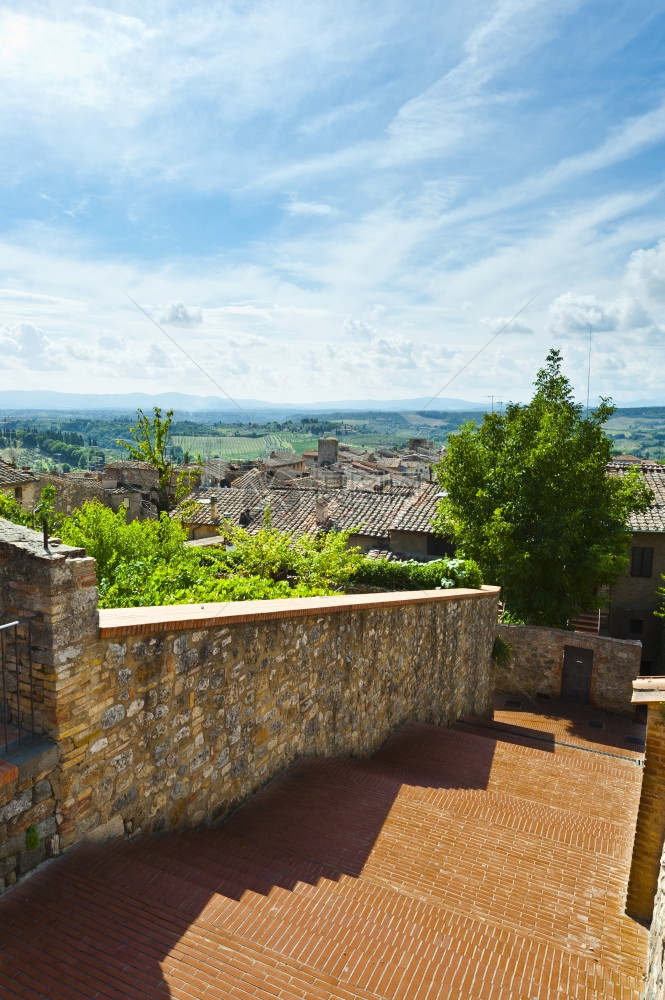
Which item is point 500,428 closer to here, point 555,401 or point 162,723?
point 555,401

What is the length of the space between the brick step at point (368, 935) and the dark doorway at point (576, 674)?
13568 millimetres

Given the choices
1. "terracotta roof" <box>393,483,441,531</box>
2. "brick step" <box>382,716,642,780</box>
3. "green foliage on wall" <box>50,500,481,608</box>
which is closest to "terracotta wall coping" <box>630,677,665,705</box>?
"brick step" <box>382,716,642,780</box>

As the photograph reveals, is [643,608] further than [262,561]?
Yes

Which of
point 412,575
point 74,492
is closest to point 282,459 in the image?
point 74,492

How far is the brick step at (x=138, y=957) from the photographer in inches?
122

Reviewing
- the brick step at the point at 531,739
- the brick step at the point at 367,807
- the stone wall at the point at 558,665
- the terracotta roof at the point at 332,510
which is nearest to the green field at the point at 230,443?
the terracotta roof at the point at 332,510

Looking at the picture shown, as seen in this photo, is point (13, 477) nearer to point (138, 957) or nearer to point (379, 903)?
point (379, 903)

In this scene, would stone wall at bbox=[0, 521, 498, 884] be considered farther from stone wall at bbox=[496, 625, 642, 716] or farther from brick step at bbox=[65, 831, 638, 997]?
stone wall at bbox=[496, 625, 642, 716]

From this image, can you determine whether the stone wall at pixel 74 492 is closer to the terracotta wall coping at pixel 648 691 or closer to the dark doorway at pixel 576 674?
the dark doorway at pixel 576 674

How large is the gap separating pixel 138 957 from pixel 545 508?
1643 centimetres

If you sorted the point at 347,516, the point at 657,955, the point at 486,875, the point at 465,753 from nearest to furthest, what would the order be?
the point at 657,955
the point at 486,875
the point at 465,753
the point at 347,516

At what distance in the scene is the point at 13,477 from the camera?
2753cm

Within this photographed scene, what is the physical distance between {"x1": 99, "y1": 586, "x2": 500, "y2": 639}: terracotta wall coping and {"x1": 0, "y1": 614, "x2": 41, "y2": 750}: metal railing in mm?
446

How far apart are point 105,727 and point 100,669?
0.40m
